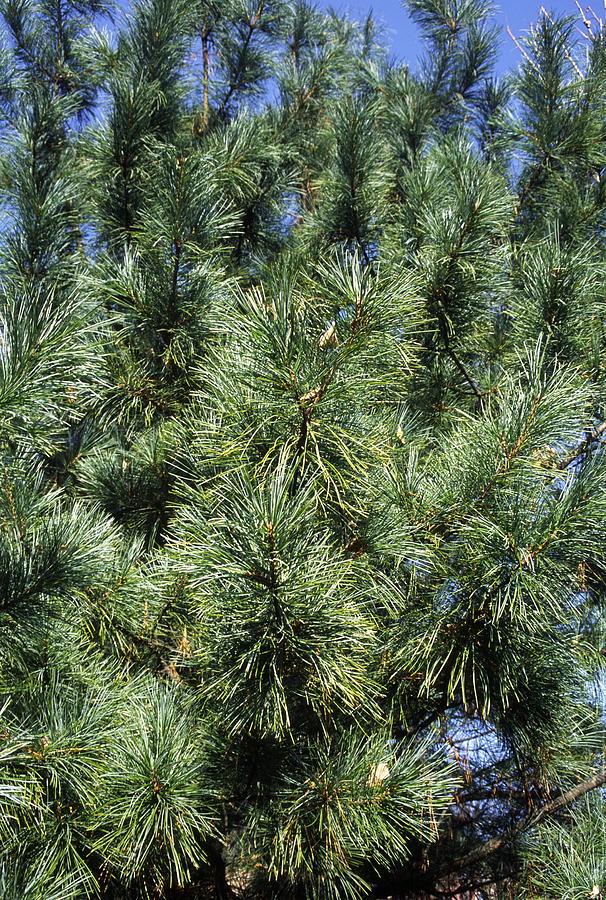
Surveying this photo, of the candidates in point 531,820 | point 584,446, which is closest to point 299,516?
point 584,446

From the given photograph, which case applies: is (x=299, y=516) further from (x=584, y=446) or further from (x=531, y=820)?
(x=531, y=820)

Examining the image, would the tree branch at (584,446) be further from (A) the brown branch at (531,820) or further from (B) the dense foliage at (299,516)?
(A) the brown branch at (531,820)

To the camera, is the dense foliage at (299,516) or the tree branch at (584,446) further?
the tree branch at (584,446)

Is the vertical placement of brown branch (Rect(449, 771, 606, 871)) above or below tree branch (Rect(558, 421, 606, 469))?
below

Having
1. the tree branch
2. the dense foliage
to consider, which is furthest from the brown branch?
the tree branch

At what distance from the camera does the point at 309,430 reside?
3.79 feet

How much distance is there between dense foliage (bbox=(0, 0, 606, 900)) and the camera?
1109 mm

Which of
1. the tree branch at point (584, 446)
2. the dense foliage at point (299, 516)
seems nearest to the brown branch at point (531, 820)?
the dense foliage at point (299, 516)

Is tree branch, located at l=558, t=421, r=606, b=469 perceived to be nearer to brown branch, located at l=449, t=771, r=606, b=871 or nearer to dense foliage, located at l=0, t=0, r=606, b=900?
dense foliage, located at l=0, t=0, r=606, b=900

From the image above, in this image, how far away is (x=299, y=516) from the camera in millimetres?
1057

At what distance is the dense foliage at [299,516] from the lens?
111 cm

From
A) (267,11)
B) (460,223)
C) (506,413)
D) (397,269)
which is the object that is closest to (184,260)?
(397,269)

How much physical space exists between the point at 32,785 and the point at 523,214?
2034 millimetres

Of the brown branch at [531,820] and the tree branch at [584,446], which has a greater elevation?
the tree branch at [584,446]
